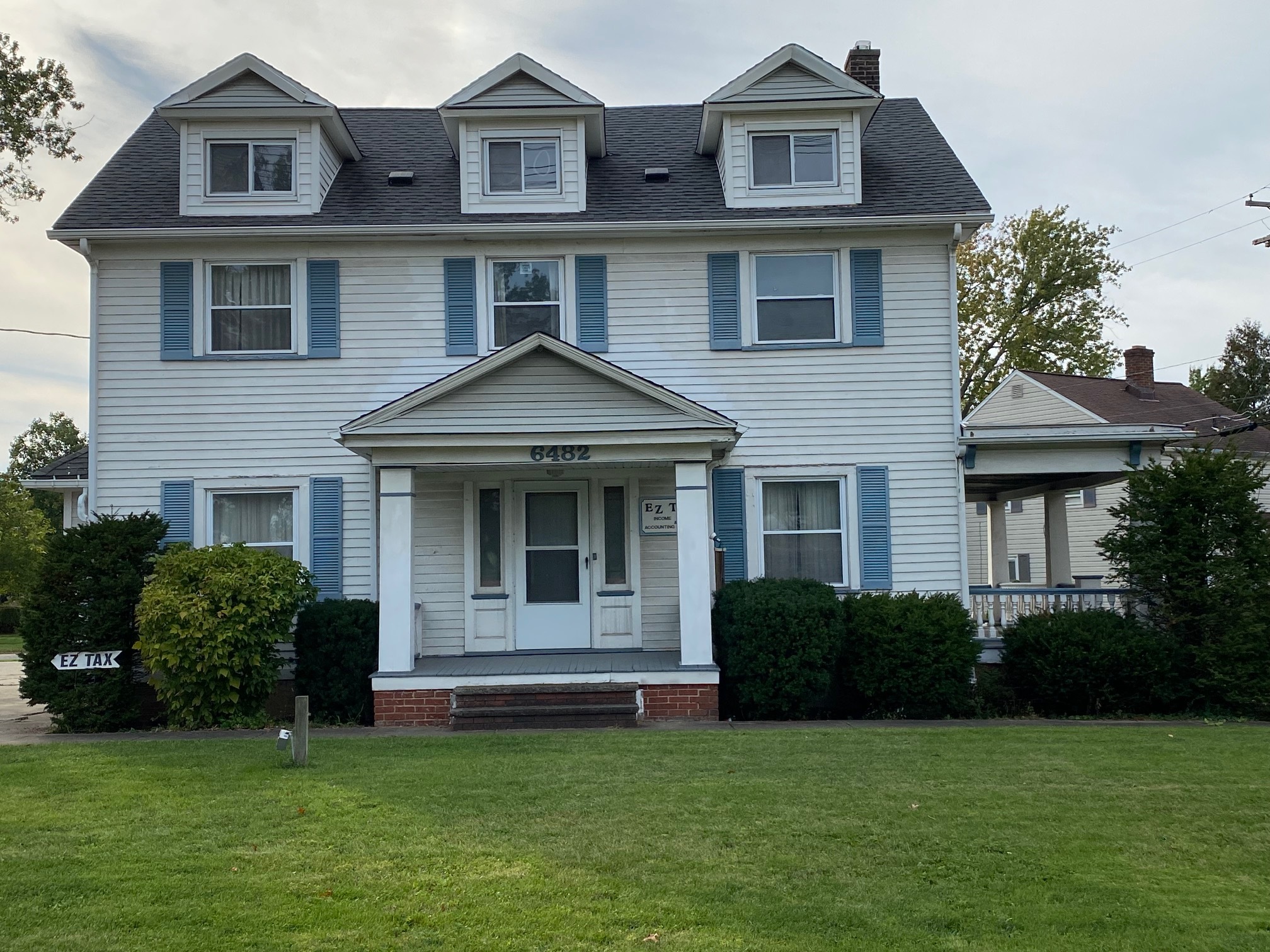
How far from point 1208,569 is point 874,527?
3835 millimetres

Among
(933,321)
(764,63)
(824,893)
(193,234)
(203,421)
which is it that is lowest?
(824,893)

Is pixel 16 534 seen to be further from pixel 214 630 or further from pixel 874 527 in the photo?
pixel 874 527

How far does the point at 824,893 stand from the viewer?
5609mm

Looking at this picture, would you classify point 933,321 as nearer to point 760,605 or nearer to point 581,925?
point 760,605

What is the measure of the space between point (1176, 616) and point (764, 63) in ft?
28.4

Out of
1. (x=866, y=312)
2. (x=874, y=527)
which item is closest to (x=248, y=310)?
(x=866, y=312)

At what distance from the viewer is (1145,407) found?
28.9 meters

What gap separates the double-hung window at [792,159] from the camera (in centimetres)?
1439

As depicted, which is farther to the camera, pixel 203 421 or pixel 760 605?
pixel 203 421

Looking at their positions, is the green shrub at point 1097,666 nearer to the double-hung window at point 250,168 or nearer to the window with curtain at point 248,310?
the window with curtain at point 248,310

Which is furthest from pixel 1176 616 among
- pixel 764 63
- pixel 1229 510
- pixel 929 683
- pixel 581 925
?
pixel 581 925

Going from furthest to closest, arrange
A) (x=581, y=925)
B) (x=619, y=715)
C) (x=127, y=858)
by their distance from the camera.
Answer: (x=619, y=715)
(x=127, y=858)
(x=581, y=925)

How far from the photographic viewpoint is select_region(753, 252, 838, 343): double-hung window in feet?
46.0

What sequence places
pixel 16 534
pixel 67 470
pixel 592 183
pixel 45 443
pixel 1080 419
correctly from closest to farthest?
pixel 592 183 < pixel 67 470 < pixel 1080 419 < pixel 16 534 < pixel 45 443
